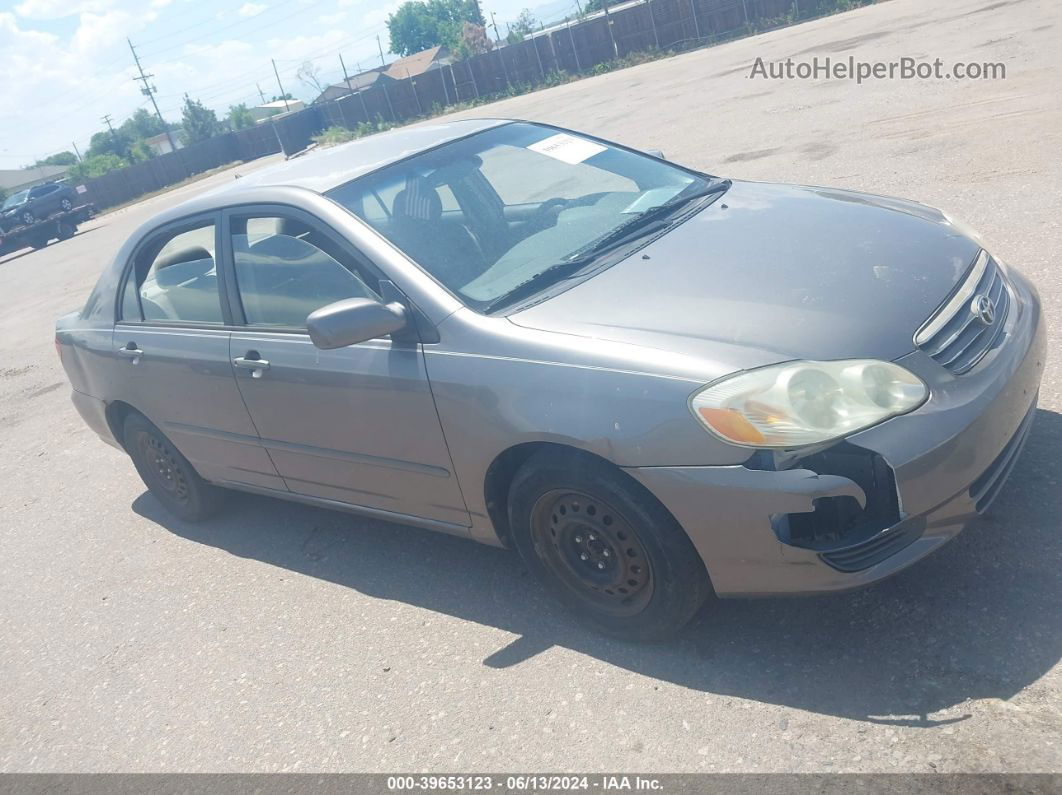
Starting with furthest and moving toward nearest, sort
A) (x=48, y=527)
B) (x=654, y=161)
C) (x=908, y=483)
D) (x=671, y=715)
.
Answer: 1. (x=48, y=527)
2. (x=654, y=161)
3. (x=671, y=715)
4. (x=908, y=483)

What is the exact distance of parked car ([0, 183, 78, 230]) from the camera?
3158 centimetres

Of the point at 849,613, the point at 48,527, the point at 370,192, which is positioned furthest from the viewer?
the point at 48,527

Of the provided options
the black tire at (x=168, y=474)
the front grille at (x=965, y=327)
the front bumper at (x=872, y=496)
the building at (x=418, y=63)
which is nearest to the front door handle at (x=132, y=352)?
the black tire at (x=168, y=474)

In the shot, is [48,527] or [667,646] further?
[48,527]

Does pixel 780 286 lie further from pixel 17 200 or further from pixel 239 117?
pixel 239 117

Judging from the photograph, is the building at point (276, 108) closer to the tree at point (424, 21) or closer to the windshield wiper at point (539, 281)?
the tree at point (424, 21)

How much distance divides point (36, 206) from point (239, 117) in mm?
74131

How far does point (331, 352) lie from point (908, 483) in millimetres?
2180

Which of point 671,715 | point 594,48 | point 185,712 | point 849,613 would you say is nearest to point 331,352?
point 185,712

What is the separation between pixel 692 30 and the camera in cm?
3328

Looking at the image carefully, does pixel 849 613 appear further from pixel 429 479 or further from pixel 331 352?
pixel 331 352

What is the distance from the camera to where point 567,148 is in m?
4.45

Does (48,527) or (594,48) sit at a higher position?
(594,48)

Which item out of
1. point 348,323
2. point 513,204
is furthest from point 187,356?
point 513,204
